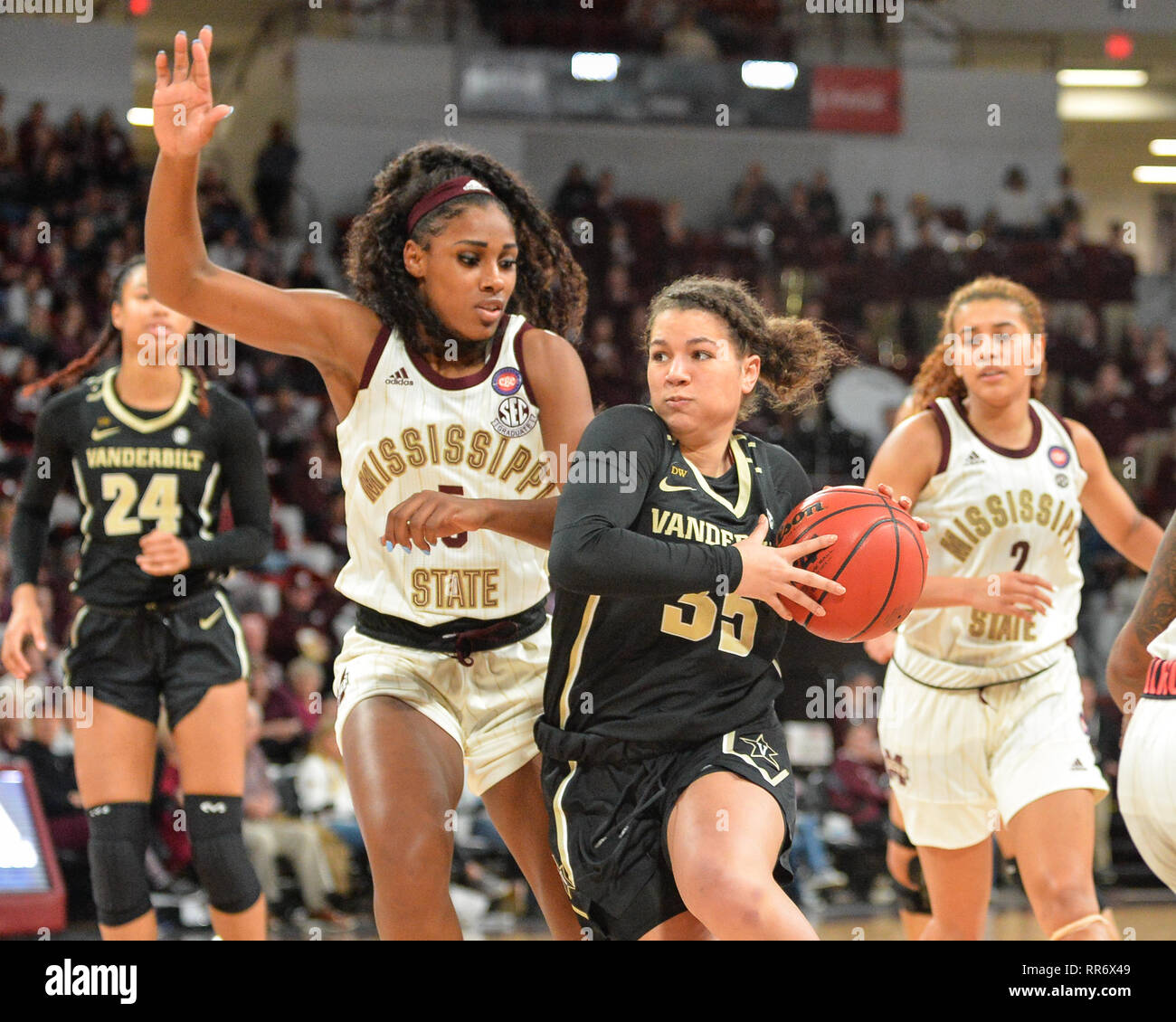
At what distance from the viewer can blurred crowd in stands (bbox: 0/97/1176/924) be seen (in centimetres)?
757

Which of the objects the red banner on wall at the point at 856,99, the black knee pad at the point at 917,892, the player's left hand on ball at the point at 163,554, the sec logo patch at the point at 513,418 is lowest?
the black knee pad at the point at 917,892

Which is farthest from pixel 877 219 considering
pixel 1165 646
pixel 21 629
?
pixel 1165 646

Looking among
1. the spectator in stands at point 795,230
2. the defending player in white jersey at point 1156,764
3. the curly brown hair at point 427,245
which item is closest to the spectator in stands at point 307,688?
the curly brown hair at point 427,245

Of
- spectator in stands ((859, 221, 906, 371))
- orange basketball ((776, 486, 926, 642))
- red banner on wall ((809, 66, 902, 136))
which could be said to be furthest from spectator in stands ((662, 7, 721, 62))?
orange basketball ((776, 486, 926, 642))

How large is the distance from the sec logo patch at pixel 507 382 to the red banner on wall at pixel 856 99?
13606 mm

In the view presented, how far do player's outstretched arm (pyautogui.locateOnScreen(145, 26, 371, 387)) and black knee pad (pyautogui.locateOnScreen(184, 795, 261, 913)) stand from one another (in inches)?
64.8

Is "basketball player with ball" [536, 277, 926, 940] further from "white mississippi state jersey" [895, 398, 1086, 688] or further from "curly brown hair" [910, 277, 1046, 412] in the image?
"curly brown hair" [910, 277, 1046, 412]

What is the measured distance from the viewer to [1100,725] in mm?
8781

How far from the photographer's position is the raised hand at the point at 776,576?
3.06 meters

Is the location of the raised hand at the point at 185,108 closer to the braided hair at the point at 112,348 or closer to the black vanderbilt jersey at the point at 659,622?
the black vanderbilt jersey at the point at 659,622

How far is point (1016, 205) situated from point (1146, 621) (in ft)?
47.7

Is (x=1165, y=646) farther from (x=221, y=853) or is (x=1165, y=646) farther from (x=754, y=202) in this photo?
(x=754, y=202)
